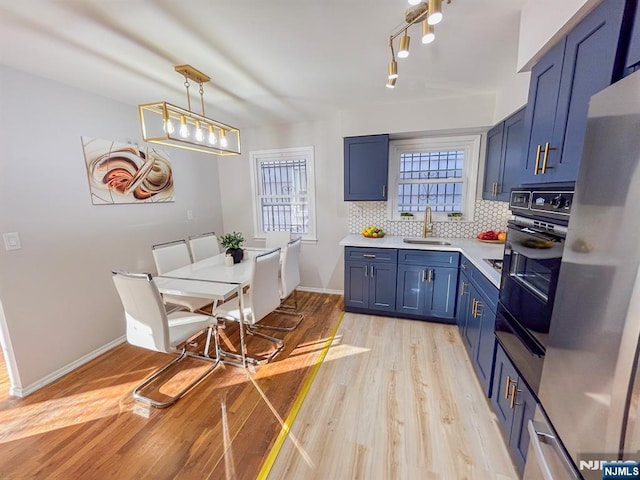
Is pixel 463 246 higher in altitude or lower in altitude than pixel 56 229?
lower

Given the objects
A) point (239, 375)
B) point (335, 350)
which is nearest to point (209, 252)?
point (239, 375)

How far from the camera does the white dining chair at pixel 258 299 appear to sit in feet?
7.02

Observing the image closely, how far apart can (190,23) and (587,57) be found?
1.95 meters

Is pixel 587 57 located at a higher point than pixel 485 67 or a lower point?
lower

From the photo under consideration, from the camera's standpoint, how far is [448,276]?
9.02 feet

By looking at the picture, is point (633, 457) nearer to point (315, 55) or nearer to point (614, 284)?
point (614, 284)

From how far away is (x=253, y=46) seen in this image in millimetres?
1747

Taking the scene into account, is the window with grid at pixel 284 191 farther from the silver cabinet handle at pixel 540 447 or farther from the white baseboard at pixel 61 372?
the silver cabinet handle at pixel 540 447

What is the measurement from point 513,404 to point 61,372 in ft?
10.9

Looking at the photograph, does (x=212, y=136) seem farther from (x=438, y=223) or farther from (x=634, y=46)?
(x=438, y=223)

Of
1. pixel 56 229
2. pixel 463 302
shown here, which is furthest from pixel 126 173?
pixel 463 302

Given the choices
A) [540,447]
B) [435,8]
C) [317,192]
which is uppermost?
[435,8]

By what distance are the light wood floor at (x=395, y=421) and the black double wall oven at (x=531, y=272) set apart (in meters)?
0.62

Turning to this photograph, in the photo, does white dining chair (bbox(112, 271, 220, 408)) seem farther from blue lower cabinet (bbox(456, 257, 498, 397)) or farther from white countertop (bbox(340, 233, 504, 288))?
blue lower cabinet (bbox(456, 257, 498, 397))
